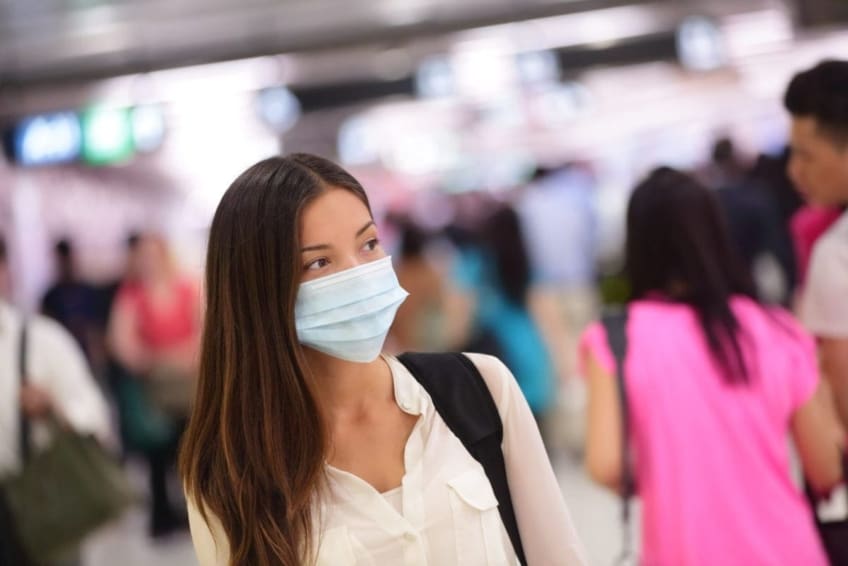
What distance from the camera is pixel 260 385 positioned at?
5.92ft

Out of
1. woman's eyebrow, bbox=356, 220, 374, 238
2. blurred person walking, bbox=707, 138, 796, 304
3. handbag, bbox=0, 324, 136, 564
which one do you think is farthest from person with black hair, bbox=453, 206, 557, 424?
woman's eyebrow, bbox=356, 220, 374, 238

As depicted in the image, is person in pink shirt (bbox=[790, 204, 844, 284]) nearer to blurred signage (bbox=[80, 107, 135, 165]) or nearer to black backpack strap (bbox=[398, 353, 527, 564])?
black backpack strap (bbox=[398, 353, 527, 564])

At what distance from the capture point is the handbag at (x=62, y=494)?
3.76 metres

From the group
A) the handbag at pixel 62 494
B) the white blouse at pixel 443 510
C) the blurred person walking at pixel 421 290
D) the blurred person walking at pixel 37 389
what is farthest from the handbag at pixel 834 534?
the blurred person walking at pixel 421 290

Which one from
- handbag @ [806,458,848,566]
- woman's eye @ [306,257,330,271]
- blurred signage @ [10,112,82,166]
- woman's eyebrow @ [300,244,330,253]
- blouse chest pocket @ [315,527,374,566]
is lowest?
handbag @ [806,458,848,566]

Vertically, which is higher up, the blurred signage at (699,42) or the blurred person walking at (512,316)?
the blurred signage at (699,42)

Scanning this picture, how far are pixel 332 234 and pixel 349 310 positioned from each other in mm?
140

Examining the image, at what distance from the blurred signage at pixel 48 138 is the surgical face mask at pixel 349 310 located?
8.61 meters

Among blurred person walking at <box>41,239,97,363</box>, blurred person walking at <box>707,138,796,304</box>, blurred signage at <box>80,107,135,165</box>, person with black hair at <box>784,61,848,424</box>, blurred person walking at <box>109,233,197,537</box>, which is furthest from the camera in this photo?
blurred signage at <box>80,107,135,165</box>

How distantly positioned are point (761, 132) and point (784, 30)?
8.78ft

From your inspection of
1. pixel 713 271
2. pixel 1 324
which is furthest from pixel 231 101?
pixel 713 271

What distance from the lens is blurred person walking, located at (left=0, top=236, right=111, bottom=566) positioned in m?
4.04

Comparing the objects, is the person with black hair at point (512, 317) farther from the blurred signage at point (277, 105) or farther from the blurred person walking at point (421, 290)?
the blurred signage at point (277, 105)

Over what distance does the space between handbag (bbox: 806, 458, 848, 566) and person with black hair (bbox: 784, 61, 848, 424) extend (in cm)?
23
